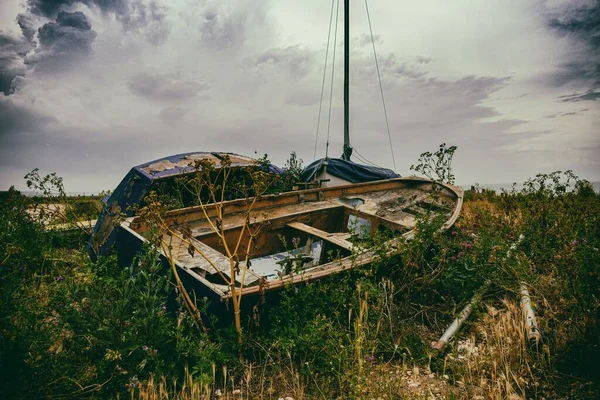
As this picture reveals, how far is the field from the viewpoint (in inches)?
111

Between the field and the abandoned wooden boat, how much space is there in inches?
9.2

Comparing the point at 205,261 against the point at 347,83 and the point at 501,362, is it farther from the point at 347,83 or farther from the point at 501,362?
the point at 347,83

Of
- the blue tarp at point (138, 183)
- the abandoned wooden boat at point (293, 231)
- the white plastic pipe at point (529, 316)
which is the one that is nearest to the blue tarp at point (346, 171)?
the abandoned wooden boat at point (293, 231)

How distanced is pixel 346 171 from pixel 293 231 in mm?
4402

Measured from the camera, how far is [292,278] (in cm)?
357

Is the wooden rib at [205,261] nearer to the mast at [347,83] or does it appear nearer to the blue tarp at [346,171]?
the blue tarp at [346,171]

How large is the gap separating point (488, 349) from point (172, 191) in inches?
219

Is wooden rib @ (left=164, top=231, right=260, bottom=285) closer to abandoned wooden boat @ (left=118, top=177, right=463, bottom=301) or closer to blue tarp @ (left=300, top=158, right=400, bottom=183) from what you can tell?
abandoned wooden boat @ (left=118, top=177, right=463, bottom=301)

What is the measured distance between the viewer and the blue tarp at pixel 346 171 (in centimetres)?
1013

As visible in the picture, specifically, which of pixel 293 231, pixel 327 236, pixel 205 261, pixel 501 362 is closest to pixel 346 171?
pixel 293 231

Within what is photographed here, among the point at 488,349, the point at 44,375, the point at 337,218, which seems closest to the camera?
the point at 44,375

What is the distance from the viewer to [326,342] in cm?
330

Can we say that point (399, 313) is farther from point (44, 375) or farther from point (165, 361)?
point (44, 375)

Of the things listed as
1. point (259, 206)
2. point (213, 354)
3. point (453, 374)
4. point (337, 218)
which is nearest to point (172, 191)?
point (259, 206)
